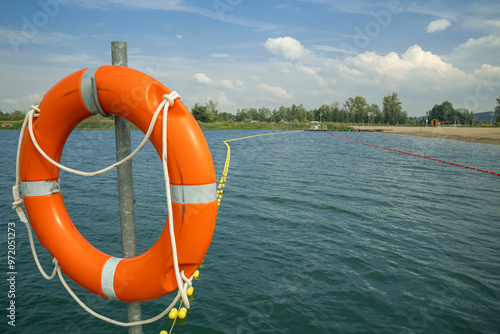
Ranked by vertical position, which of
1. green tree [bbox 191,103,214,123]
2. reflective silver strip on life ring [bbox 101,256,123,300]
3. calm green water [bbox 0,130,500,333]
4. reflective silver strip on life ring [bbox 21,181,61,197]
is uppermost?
green tree [bbox 191,103,214,123]

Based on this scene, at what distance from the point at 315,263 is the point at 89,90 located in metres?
3.58

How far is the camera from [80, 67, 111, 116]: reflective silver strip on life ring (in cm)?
212

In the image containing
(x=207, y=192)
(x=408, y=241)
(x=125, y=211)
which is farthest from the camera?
(x=408, y=241)

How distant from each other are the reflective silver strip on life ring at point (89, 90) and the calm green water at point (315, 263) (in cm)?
224

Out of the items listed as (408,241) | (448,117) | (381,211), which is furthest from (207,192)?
(448,117)

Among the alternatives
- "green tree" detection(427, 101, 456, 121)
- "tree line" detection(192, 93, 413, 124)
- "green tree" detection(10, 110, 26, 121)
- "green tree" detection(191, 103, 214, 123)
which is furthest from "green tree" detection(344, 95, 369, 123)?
"green tree" detection(10, 110, 26, 121)

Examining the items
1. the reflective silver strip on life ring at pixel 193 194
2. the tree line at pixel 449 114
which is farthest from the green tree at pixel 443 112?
the reflective silver strip on life ring at pixel 193 194

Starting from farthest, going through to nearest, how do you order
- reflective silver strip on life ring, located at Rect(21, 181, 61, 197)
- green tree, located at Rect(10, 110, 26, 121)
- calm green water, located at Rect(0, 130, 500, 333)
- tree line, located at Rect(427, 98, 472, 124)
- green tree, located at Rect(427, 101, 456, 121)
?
green tree, located at Rect(427, 101, 456, 121), tree line, located at Rect(427, 98, 472, 124), green tree, located at Rect(10, 110, 26, 121), calm green water, located at Rect(0, 130, 500, 333), reflective silver strip on life ring, located at Rect(21, 181, 61, 197)

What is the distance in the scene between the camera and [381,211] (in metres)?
6.93

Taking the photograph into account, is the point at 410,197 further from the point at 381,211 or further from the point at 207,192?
the point at 207,192

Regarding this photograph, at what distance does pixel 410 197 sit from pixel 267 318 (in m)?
6.52

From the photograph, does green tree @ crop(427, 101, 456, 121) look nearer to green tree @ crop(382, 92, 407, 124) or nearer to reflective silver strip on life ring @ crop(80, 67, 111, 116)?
green tree @ crop(382, 92, 407, 124)

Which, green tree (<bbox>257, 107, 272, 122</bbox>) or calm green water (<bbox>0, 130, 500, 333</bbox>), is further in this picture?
green tree (<bbox>257, 107, 272, 122</bbox>)

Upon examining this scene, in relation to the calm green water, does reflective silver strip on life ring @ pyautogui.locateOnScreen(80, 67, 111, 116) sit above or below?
above
